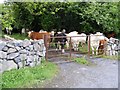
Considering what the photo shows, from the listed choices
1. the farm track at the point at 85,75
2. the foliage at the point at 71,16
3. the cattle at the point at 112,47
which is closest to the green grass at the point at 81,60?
the farm track at the point at 85,75

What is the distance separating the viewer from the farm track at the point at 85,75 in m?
5.76

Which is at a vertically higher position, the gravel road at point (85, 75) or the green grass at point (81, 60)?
the green grass at point (81, 60)

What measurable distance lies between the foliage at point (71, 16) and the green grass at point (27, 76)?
395 centimetres

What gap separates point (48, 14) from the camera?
11.0 metres

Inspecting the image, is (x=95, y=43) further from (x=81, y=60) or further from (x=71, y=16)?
(x=71, y=16)

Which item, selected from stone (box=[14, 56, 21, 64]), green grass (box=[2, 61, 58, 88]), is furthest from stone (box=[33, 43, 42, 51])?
stone (box=[14, 56, 21, 64])

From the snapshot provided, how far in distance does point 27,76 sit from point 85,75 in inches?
59.8

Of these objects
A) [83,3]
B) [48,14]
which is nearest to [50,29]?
[48,14]

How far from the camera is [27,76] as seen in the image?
5844 millimetres

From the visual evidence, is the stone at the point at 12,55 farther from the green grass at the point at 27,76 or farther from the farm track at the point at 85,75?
the farm track at the point at 85,75

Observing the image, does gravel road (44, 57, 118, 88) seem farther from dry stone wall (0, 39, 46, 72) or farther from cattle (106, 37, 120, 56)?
cattle (106, 37, 120, 56)

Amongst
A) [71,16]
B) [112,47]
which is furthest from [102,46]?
[71,16]

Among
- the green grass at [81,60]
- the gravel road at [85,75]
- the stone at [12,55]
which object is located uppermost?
the stone at [12,55]

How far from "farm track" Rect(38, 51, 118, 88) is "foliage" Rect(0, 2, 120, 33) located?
300cm
